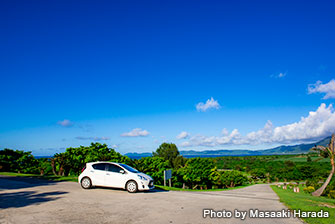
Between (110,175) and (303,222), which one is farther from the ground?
(110,175)

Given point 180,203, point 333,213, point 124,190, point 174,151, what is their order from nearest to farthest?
point 333,213, point 180,203, point 124,190, point 174,151

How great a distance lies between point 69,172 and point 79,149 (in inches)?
115

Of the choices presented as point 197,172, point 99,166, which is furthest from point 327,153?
point 99,166

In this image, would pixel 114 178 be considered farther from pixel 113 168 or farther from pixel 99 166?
pixel 99 166

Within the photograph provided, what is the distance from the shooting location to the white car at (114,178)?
1270 centimetres

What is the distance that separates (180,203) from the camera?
10.5m

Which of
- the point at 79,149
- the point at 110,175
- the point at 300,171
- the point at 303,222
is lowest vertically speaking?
the point at 300,171

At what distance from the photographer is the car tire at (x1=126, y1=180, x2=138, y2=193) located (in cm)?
1262

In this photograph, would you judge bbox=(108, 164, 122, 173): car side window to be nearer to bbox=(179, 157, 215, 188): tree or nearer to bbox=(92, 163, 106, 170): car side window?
bbox=(92, 163, 106, 170): car side window

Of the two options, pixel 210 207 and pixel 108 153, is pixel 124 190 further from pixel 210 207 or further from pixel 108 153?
pixel 108 153

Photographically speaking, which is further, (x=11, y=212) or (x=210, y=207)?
(x=210, y=207)

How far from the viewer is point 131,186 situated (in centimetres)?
1270

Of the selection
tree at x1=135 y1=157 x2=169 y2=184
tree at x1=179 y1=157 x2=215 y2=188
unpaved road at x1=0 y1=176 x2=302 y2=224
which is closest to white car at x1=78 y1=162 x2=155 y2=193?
unpaved road at x1=0 y1=176 x2=302 y2=224

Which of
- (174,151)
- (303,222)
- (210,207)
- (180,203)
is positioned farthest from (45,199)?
(174,151)
